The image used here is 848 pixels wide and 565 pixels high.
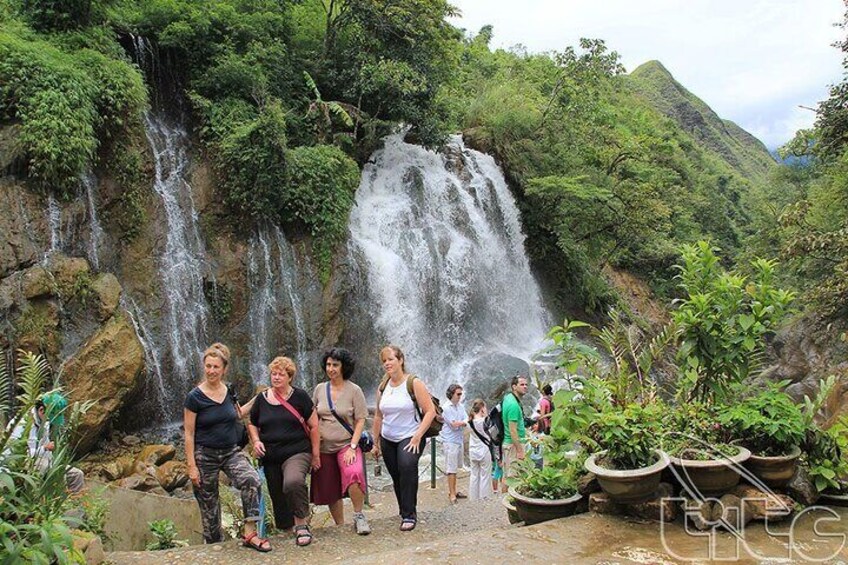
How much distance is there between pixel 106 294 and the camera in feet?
33.8

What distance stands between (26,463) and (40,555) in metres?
0.86

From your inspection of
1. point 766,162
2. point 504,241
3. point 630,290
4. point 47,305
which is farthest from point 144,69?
point 766,162

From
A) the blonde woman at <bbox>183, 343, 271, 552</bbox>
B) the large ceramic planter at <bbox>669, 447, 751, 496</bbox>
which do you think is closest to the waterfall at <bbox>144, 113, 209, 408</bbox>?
the blonde woman at <bbox>183, 343, 271, 552</bbox>

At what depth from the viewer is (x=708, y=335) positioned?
4.84 m

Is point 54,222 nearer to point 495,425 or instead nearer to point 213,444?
point 213,444

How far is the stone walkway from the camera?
12.7ft

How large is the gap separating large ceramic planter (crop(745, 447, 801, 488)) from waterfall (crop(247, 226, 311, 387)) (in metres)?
9.56

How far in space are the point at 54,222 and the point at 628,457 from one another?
397 inches

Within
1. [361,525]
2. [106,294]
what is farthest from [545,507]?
[106,294]

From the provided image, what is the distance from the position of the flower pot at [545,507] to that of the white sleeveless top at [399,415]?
99 centimetres

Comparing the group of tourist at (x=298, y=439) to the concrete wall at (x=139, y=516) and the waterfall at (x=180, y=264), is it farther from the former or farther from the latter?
the waterfall at (x=180, y=264)

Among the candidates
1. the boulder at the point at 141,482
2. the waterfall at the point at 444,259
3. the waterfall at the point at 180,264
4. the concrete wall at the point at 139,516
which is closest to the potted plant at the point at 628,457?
the concrete wall at the point at 139,516

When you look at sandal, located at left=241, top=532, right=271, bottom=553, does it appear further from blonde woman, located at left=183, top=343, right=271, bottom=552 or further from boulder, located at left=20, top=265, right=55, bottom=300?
boulder, located at left=20, top=265, right=55, bottom=300

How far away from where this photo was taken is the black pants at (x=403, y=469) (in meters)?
5.01
